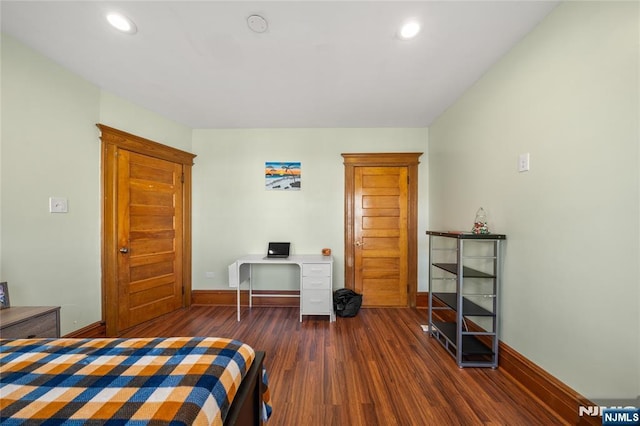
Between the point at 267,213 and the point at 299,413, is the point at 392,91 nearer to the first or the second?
the point at 267,213

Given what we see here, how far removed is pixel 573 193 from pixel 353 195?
217cm

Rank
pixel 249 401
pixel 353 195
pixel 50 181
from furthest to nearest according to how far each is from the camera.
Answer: pixel 353 195
pixel 50 181
pixel 249 401

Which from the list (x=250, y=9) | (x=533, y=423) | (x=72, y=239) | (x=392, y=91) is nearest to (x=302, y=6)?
(x=250, y=9)

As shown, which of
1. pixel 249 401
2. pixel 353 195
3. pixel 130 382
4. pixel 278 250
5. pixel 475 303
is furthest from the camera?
pixel 353 195

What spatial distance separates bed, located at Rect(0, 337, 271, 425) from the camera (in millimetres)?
668

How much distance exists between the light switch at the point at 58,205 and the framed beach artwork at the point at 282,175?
6.59ft

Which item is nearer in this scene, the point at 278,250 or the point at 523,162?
the point at 523,162

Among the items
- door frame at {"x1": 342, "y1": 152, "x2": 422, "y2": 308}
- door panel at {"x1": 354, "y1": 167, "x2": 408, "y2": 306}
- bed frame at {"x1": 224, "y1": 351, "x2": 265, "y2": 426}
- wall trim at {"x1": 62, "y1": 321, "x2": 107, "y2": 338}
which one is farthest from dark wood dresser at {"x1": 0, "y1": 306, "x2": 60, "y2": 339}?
door panel at {"x1": 354, "y1": 167, "x2": 408, "y2": 306}

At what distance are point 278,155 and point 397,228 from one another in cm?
206

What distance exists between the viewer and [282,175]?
328 centimetres

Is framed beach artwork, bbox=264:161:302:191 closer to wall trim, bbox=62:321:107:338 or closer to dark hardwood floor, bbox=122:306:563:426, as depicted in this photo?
dark hardwood floor, bbox=122:306:563:426

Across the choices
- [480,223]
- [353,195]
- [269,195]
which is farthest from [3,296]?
[480,223]

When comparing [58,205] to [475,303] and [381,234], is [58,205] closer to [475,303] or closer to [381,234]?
[381,234]

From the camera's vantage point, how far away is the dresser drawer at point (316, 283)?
109 inches
